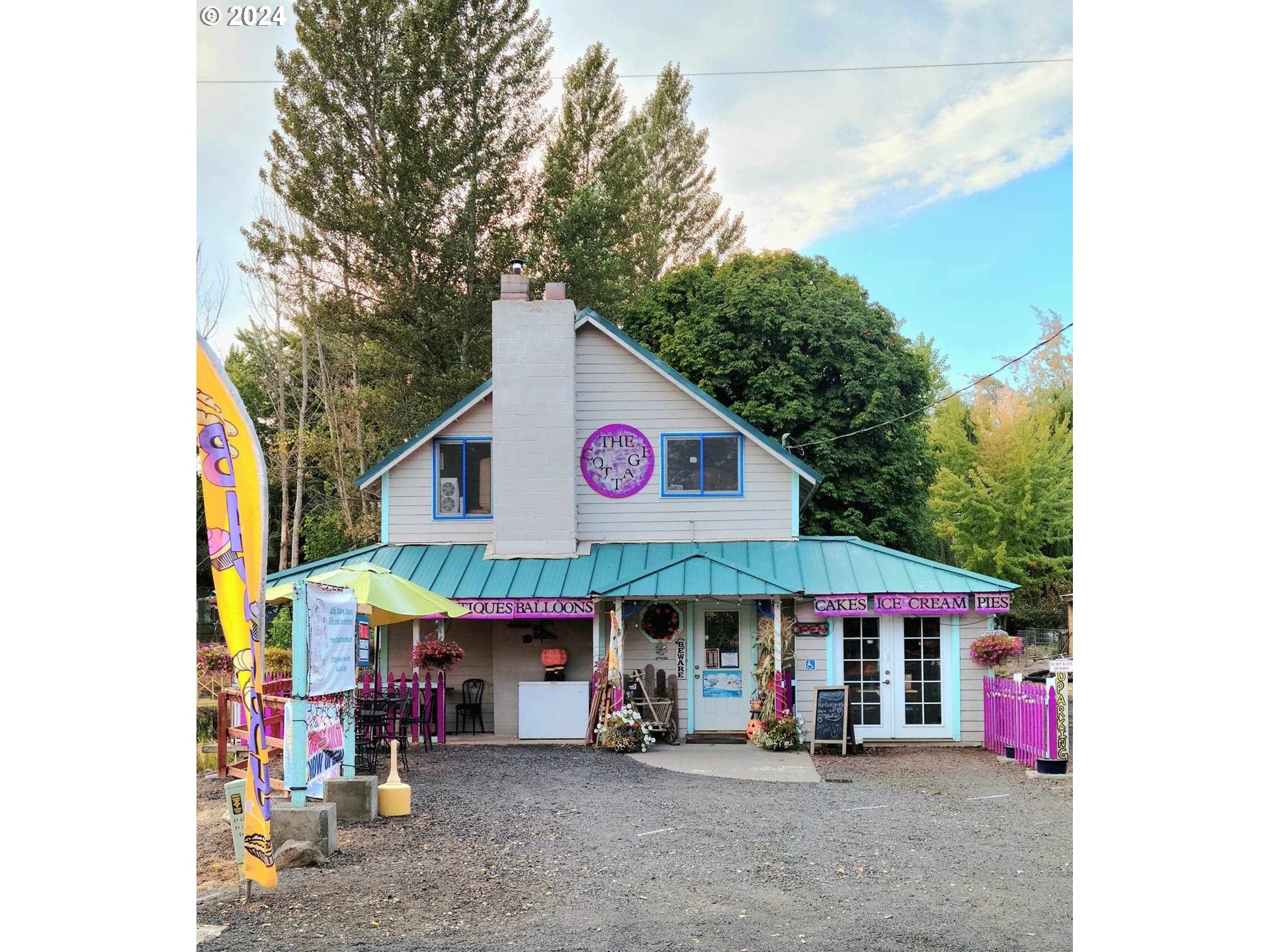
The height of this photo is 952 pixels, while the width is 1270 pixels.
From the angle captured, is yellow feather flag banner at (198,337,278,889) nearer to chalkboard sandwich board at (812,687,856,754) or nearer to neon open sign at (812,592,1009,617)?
chalkboard sandwich board at (812,687,856,754)

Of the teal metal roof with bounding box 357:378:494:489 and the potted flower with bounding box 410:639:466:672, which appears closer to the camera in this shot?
the potted flower with bounding box 410:639:466:672

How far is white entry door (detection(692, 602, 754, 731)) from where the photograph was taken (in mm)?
13758

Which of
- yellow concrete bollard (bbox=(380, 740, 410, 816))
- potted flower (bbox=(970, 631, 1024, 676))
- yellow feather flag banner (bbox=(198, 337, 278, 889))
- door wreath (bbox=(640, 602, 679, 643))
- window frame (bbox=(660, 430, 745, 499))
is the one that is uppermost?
window frame (bbox=(660, 430, 745, 499))

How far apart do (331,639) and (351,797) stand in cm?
127

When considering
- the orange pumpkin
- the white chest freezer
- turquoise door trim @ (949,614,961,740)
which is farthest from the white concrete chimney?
turquoise door trim @ (949,614,961,740)

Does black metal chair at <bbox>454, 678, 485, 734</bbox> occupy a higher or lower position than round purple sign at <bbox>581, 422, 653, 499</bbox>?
lower

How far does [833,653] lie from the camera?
44.1 ft
